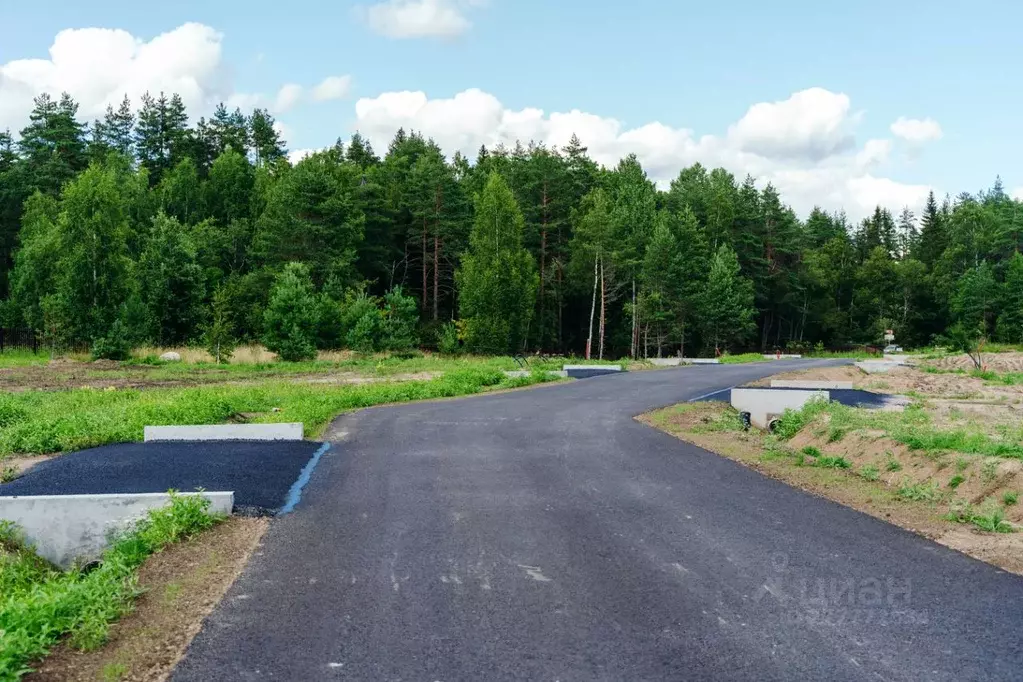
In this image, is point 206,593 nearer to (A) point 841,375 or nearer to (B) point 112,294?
(A) point 841,375

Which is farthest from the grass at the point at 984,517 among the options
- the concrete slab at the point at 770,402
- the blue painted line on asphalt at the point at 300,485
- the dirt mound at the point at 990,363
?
the dirt mound at the point at 990,363

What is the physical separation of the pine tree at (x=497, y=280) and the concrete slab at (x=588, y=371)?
50.8 ft

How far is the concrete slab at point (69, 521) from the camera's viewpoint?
8.03m

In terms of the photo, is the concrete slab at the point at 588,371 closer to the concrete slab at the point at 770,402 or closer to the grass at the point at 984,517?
the concrete slab at the point at 770,402

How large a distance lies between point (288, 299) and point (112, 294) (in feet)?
34.0

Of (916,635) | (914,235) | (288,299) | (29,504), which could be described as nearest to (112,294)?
(288,299)

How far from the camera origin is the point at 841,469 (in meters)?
11.7

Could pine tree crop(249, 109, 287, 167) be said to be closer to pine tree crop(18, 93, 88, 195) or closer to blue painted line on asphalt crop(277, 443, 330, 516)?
pine tree crop(18, 93, 88, 195)

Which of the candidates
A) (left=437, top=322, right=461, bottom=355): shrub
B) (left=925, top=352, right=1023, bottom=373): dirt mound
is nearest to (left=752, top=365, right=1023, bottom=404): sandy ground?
(left=925, top=352, right=1023, bottom=373): dirt mound

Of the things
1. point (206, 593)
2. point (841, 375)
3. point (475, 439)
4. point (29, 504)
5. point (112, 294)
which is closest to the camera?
point (206, 593)

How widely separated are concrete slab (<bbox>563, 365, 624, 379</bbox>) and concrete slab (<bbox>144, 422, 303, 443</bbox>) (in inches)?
683

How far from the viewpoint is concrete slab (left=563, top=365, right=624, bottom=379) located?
101 feet

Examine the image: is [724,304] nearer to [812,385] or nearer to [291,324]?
[291,324]

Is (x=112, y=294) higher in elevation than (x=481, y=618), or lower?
higher
